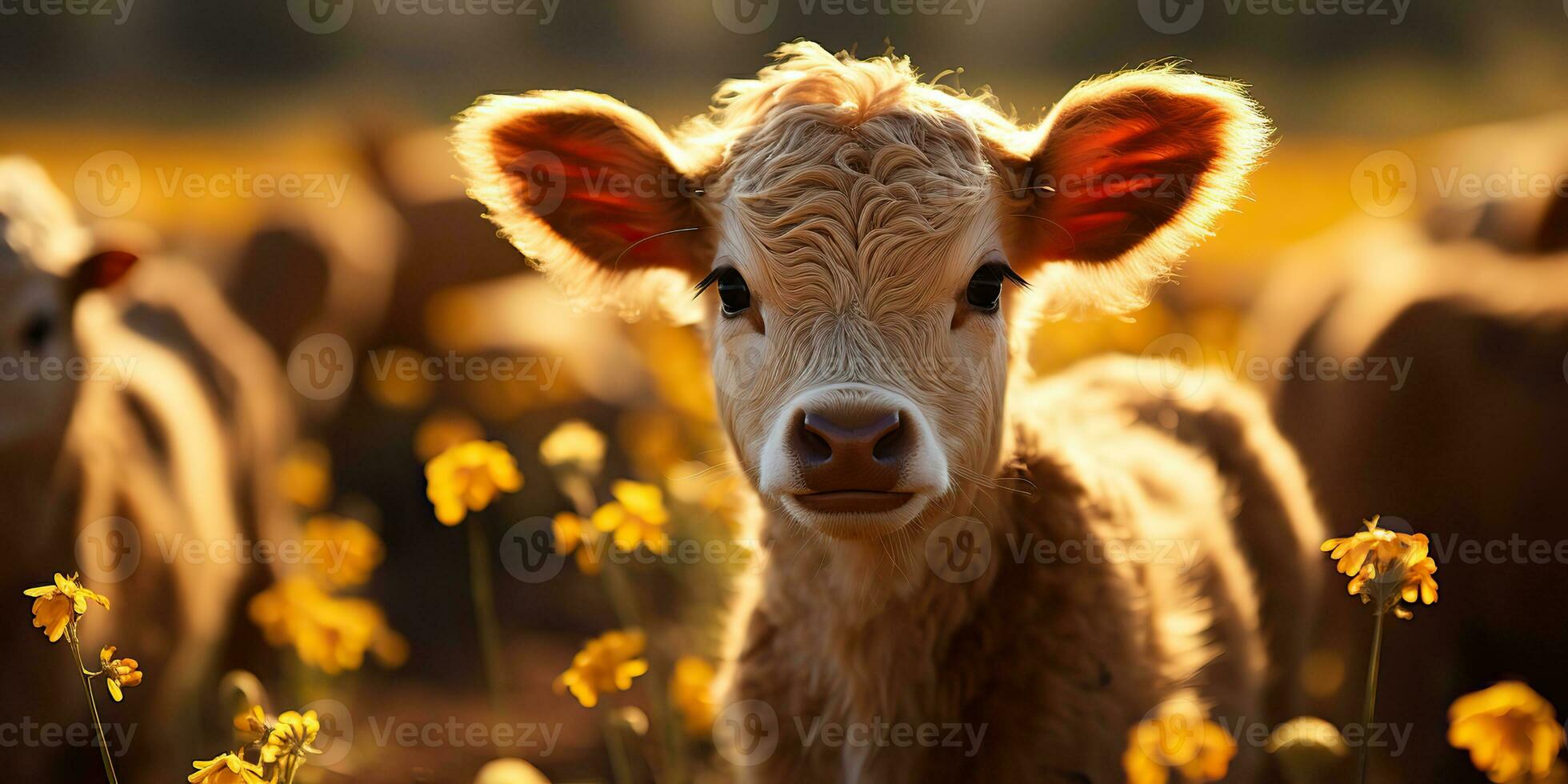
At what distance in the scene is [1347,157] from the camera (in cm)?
931

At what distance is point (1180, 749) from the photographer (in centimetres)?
208

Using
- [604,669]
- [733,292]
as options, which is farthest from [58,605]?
[733,292]

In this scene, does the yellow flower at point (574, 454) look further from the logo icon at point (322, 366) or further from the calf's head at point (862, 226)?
the logo icon at point (322, 366)

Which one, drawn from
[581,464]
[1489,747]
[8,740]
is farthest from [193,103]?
[1489,747]

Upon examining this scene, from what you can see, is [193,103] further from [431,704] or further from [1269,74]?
[1269,74]

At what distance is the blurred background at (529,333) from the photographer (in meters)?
4.27

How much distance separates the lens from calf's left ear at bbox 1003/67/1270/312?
9.62 feet

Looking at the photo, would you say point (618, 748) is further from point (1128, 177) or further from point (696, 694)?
point (1128, 177)

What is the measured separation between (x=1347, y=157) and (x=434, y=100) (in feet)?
26.9

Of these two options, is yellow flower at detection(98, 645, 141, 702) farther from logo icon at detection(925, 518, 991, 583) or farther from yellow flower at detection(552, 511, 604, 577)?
logo icon at detection(925, 518, 991, 583)

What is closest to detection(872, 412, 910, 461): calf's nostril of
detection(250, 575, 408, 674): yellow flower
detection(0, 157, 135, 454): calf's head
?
detection(250, 575, 408, 674): yellow flower

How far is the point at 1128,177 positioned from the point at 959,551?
1.13 m

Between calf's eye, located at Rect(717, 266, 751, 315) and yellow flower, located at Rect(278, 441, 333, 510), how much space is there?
2.95 metres

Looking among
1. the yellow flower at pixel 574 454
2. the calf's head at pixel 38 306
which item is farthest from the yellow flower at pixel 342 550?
the yellow flower at pixel 574 454
